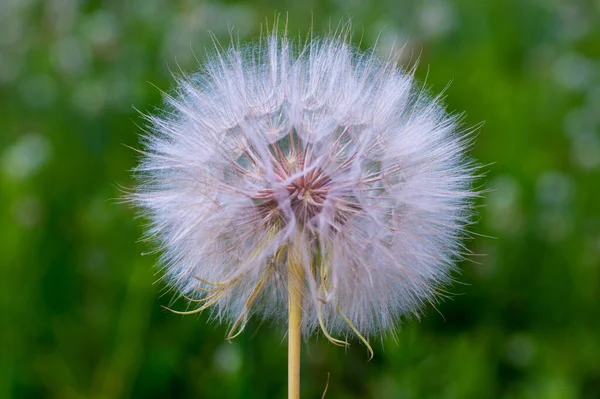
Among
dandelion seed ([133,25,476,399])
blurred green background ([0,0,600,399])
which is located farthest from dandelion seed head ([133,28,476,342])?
blurred green background ([0,0,600,399])

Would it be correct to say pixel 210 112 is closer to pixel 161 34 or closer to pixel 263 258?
pixel 263 258

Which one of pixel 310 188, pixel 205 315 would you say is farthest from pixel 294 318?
pixel 205 315

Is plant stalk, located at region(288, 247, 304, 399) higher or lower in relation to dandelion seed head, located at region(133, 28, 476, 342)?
lower

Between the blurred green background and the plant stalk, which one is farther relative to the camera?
the blurred green background

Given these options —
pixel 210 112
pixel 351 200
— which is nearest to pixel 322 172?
pixel 351 200

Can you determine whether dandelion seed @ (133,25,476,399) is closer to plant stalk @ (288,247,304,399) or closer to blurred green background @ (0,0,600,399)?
plant stalk @ (288,247,304,399)

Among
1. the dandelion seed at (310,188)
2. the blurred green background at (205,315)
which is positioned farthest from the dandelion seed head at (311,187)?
the blurred green background at (205,315)

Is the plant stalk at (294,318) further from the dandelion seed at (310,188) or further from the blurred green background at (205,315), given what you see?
the blurred green background at (205,315)
